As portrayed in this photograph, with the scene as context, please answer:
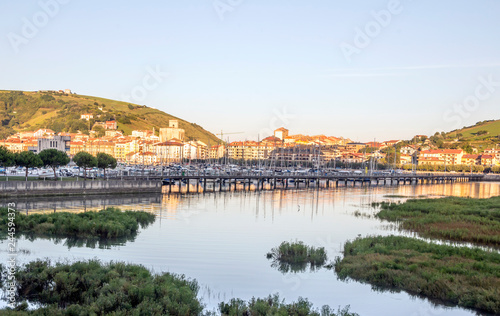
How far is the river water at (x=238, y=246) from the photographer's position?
1430 centimetres

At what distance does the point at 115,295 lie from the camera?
11.1 meters

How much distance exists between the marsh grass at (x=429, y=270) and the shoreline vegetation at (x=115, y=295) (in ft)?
9.17

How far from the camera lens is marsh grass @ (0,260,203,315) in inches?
424

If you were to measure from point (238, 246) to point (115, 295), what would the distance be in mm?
10916

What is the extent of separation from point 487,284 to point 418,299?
6.48 feet

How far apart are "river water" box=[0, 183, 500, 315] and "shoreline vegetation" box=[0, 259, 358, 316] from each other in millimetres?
1204

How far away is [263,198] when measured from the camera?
1866 inches

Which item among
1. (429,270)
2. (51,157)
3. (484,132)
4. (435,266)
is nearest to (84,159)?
(51,157)

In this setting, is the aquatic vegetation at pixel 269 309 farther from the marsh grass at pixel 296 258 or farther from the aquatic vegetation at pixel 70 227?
the aquatic vegetation at pixel 70 227

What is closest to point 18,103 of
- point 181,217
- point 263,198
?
point 263,198

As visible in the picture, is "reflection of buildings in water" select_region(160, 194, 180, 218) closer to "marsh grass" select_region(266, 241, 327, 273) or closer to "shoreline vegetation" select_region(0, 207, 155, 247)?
"shoreline vegetation" select_region(0, 207, 155, 247)

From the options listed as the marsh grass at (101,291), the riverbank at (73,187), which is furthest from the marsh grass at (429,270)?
the riverbank at (73,187)

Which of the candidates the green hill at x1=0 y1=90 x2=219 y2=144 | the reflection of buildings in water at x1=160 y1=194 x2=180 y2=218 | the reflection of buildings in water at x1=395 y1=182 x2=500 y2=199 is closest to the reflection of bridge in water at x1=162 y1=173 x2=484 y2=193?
the reflection of buildings in water at x1=160 y1=194 x2=180 y2=218

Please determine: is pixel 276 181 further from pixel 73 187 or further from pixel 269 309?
pixel 269 309
